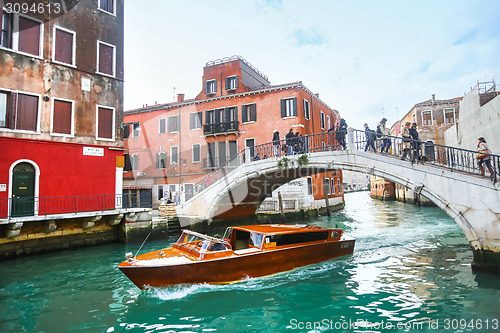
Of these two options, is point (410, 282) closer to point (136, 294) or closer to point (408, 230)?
point (136, 294)

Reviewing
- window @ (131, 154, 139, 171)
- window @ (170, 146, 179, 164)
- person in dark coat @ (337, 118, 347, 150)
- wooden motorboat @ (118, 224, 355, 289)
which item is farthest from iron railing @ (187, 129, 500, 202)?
window @ (131, 154, 139, 171)

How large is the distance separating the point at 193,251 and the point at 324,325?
3542mm

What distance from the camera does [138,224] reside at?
44.4 ft

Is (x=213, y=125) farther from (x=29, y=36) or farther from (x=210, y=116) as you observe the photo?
(x=29, y=36)

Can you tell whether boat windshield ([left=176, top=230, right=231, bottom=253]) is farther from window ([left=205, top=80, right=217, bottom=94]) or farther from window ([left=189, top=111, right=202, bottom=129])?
window ([left=205, top=80, right=217, bottom=94])

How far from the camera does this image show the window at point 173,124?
79.3 feet

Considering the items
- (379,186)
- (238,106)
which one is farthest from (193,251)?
(379,186)

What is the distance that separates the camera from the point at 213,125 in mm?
22297

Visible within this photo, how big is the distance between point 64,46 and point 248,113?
1180 cm

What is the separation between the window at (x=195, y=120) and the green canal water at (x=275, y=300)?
48.5 feet

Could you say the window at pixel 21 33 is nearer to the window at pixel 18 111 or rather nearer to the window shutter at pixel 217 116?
the window at pixel 18 111

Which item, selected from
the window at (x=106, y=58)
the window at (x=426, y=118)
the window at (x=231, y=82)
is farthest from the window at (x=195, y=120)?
the window at (x=426, y=118)

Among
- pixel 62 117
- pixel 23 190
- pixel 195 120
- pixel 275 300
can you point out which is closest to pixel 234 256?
pixel 275 300

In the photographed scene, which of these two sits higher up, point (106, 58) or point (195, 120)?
point (106, 58)
